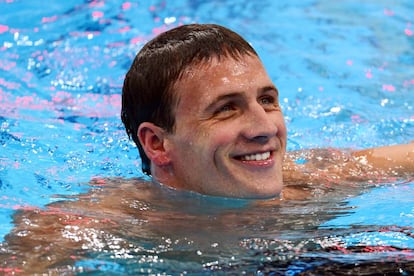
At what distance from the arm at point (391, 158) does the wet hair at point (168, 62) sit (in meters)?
1.15

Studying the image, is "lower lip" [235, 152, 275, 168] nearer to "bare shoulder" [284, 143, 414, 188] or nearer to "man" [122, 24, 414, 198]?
"man" [122, 24, 414, 198]

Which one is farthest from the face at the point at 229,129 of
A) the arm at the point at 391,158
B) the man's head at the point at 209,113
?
the arm at the point at 391,158

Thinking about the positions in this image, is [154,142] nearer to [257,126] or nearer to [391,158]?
[257,126]

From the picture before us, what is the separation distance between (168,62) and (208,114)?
1.00ft

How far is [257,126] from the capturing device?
3.28 m

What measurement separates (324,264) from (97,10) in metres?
5.18

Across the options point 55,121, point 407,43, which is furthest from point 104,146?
point 407,43

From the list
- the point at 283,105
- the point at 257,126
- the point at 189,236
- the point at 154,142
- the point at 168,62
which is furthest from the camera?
the point at 283,105

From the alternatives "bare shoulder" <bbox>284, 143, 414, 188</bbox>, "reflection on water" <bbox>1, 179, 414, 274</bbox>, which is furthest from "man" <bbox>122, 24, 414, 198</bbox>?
"bare shoulder" <bbox>284, 143, 414, 188</bbox>

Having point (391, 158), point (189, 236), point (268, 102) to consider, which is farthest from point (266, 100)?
point (391, 158)

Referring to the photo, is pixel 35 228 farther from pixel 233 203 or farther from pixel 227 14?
pixel 227 14

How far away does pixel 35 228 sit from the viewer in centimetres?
304

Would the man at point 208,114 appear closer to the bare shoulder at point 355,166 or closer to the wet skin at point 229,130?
the wet skin at point 229,130

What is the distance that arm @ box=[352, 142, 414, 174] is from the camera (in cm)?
427
